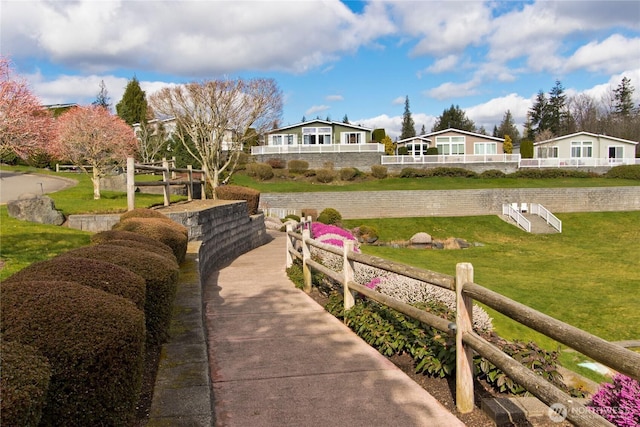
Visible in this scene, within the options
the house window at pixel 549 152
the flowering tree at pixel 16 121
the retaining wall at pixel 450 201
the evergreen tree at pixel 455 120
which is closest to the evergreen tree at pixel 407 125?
the evergreen tree at pixel 455 120

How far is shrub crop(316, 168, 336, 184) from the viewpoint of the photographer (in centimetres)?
4616

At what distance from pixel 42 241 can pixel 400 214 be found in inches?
1099

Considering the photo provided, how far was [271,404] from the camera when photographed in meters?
4.23

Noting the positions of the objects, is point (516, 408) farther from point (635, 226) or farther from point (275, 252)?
point (635, 226)

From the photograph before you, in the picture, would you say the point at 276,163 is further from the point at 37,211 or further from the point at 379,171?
the point at 37,211

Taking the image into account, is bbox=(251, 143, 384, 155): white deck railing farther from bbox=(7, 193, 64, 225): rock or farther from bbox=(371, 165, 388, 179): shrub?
bbox=(7, 193, 64, 225): rock

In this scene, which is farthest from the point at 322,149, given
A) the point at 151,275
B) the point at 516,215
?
the point at 151,275

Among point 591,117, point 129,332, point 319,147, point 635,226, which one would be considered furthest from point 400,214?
point 591,117

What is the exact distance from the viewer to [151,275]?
14.6ft

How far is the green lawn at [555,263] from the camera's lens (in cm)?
1280

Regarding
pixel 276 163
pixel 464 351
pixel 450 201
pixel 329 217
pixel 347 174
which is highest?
pixel 276 163

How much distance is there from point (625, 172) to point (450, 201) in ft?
73.7

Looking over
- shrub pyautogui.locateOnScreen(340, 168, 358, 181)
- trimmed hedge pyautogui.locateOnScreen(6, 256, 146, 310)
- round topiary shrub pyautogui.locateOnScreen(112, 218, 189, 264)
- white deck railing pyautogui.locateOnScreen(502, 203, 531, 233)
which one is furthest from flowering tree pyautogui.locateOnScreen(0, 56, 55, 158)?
shrub pyautogui.locateOnScreen(340, 168, 358, 181)

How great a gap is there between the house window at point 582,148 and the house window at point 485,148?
8451mm
